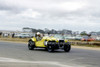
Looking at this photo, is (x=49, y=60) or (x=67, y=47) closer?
(x=49, y=60)

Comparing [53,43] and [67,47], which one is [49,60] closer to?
[53,43]

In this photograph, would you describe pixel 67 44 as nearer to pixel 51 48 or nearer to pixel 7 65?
pixel 51 48

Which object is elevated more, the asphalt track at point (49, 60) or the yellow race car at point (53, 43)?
the yellow race car at point (53, 43)

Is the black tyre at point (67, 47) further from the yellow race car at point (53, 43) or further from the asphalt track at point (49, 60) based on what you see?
the asphalt track at point (49, 60)

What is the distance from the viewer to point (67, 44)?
18.5m

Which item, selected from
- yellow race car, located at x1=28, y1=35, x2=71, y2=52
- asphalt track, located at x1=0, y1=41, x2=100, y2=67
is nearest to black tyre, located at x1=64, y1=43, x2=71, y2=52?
yellow race car, located at x1=28, y1=35, x2=71, y2=52

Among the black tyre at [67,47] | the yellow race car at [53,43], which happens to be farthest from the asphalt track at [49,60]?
the black tyre at [67,47]

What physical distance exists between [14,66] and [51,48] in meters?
7.78

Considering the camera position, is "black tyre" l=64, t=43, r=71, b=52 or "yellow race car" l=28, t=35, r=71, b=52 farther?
"black tyre" l=64, t=43, r=71, b=52

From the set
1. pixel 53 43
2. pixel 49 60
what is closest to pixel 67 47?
pixel 53 43

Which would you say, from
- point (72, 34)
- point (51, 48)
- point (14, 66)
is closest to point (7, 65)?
point (14, 66)

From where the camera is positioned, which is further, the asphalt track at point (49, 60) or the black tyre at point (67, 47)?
the black tyre at point (67, 47)

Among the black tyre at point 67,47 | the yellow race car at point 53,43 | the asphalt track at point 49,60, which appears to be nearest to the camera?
the asphalt track at point 49,60

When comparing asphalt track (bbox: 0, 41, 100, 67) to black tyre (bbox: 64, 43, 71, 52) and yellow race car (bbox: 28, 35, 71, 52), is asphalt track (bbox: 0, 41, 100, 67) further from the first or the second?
black tyre (bbox: 64, 43, 71, 52)
